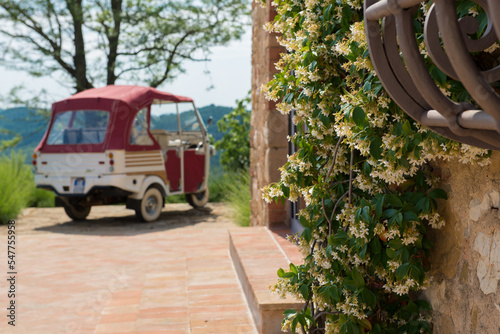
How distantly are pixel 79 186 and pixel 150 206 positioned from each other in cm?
126

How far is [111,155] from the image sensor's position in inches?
335

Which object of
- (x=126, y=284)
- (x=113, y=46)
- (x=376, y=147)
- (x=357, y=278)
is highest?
(x=113, y=46)

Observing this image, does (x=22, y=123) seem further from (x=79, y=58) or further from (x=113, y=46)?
(x=113, y=46)

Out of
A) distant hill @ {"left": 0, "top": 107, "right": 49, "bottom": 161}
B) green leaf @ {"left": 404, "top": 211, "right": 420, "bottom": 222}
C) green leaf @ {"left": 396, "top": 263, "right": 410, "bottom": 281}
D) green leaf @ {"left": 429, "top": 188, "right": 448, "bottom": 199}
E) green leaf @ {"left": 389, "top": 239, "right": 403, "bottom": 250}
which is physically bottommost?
green leaf @ {"left": 396, "top": 263, "right": 410, "bottom": 281}

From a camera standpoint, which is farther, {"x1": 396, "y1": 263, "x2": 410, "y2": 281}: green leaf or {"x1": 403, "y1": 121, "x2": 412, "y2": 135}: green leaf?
{"x1": 396, "y1": 263, "x2": 410, "y2": 281}: green leaf

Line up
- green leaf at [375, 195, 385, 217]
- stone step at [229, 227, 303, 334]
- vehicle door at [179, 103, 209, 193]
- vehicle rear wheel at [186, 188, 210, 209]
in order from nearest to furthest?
green leaf at [375, 195, 385, 217] → stone step at [229, 227, 303, 334] → vehicle door at [179, 103, 209, 193] → vehicle rear wheel at [186, 188, 210, 209]

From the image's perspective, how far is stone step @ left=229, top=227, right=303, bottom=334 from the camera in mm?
3086

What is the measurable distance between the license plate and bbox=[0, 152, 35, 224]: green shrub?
5.59ft

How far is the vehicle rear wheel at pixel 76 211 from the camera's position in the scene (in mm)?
9508

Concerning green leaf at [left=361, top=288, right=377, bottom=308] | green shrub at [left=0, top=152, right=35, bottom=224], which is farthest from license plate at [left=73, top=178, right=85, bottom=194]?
green leaf at [left=361, top=288, right=377, bottom=308]

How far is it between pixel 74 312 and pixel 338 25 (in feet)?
8.81

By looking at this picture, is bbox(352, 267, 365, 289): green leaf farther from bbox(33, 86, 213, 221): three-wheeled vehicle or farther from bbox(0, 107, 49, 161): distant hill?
bbox(0, 107, 49, 161): distant hill

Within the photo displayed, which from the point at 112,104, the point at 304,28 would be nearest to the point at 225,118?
the point at 112,104

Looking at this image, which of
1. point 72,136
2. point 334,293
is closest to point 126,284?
point 334,293
